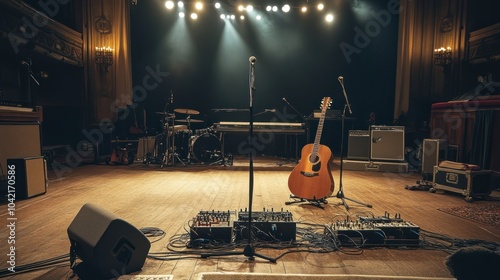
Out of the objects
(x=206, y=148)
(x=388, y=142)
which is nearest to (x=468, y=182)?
(x=388, y=142)

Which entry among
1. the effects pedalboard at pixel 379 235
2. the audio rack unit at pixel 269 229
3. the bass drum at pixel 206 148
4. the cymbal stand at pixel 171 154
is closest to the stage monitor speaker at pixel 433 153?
the effects pedalboard at pixel 379 235

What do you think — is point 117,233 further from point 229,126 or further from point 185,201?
point 229,126

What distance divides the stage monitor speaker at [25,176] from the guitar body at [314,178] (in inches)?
122

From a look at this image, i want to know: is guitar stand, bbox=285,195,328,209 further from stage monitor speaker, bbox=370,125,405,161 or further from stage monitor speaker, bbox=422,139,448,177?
stage monitor speaker, bbox=370,125,405,161

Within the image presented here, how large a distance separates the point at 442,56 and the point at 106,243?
25.2 feet

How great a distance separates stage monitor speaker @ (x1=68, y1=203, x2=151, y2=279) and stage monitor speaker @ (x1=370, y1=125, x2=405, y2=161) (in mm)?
5287

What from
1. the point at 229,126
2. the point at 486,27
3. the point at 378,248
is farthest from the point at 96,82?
the point at 486,27

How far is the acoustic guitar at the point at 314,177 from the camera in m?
3.43

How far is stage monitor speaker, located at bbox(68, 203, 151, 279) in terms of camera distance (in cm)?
172

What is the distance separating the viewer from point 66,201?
3.58m

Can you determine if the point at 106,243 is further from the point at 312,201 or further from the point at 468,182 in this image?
the point at 468,182

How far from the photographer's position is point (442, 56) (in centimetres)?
693

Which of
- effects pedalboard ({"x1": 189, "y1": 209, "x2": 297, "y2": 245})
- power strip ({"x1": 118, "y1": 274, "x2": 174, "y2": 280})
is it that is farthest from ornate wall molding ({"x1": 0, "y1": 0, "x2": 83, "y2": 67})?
power strip ({"x1": 118, "y1": 274, "x2": 174, "y2": 280})

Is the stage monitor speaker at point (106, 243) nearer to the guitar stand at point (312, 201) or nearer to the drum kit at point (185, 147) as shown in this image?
the guitar stand at point (312, 201)
